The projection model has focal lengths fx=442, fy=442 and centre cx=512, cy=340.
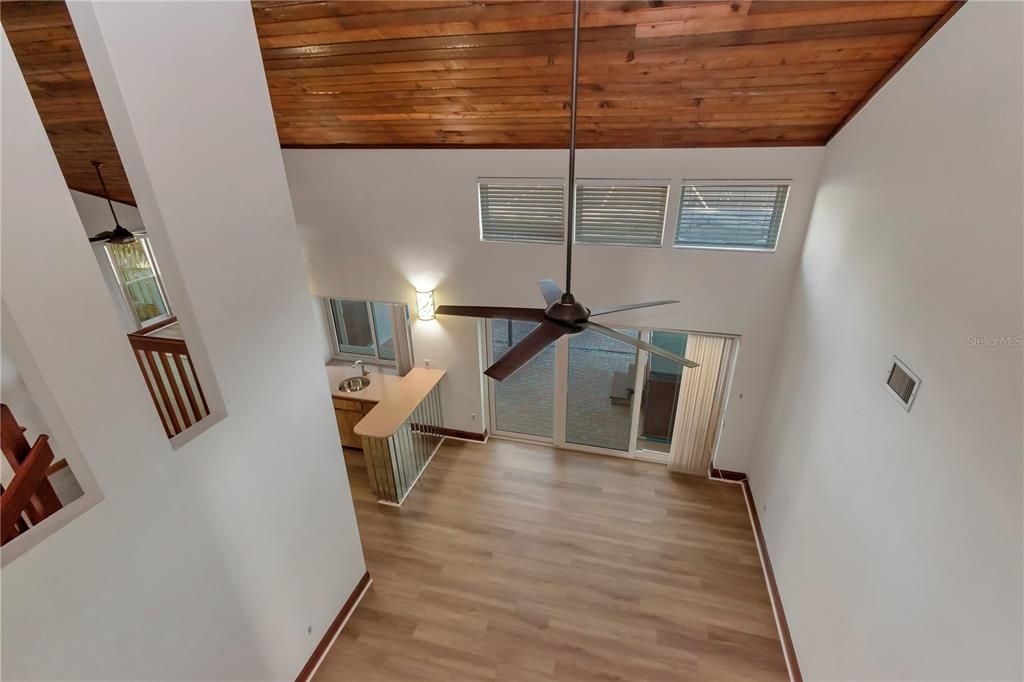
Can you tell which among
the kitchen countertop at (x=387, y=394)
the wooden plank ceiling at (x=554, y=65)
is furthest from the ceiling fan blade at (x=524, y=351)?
the kitchen countertop at (x=387, y=394)

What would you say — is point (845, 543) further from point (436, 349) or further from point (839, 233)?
point (436, 349)

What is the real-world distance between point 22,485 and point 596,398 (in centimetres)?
472

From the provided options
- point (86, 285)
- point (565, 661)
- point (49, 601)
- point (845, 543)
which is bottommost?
point (565, 661)

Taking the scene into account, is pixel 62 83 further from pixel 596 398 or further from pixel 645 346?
pixel 596 398

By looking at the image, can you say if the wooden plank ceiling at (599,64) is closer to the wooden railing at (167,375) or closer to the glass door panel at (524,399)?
the wooden railing at (167,375)

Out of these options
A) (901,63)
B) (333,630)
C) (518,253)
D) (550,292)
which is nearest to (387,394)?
(518,253)

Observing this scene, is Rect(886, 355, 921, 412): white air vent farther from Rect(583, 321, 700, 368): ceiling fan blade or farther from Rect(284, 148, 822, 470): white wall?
Rect(284, 148, 822, 470): white wall

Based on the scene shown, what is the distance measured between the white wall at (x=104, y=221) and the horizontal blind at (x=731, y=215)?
597 cm

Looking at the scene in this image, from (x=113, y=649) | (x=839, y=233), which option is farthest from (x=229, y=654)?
(x=839, y=233)

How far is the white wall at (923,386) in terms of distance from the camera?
1.66m

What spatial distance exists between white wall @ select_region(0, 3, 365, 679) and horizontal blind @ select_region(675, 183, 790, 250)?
3303mm

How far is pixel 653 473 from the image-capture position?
5.09 metres

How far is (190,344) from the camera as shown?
78.7 inches

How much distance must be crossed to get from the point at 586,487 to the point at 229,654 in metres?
3.43
